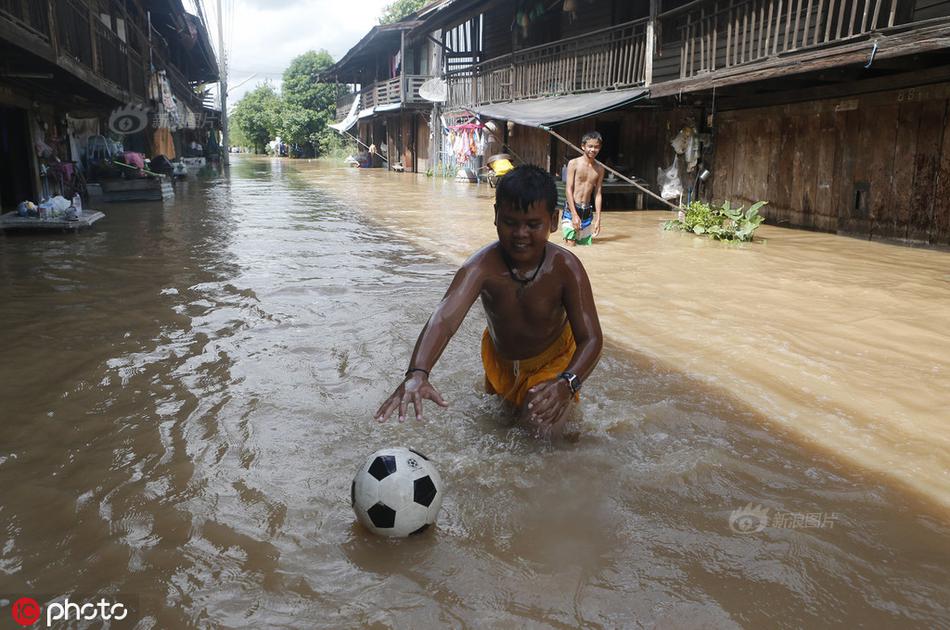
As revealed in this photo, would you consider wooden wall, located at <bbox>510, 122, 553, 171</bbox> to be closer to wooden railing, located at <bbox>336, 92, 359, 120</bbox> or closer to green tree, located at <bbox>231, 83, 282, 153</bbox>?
wooden railing, located at <bbox>336, 92, 359, 120</bbox>

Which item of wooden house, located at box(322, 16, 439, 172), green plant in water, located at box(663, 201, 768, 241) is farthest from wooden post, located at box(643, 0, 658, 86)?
wooden house, located at box(322, 16, 439, 172)

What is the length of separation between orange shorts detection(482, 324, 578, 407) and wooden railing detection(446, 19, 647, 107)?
11607 millimetres

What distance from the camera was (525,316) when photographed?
125 inches

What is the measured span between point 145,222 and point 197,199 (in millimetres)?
5125

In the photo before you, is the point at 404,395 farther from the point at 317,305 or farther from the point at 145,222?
the point at 145,222

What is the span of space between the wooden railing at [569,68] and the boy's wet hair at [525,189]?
1190cm

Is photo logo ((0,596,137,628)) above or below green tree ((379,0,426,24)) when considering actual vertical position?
below

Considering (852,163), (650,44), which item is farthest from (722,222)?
(650,44)

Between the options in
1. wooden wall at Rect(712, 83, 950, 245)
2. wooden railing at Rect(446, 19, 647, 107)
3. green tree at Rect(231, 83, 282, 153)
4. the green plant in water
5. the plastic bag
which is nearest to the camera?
wooden wall at Rect(712, 83, 950, 245)

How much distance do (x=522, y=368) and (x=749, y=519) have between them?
1260mm

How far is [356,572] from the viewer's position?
2205 millimetres

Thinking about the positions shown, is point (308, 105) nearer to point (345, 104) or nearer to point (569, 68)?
point (345, 104)

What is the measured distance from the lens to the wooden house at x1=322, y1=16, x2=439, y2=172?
28.0 m

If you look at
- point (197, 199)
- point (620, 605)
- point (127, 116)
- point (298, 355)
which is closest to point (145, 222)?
point (197, 199)
